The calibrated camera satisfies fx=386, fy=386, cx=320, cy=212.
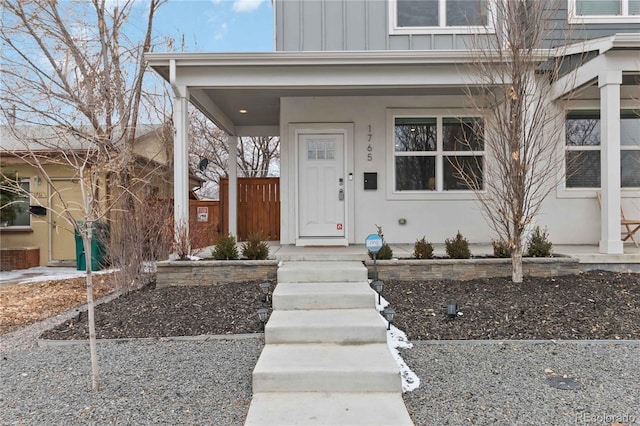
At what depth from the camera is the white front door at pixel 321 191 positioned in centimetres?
700

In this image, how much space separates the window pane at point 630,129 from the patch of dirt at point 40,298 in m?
9.16

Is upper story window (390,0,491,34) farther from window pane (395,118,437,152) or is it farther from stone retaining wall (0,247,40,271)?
stone retaining wall (0,247,40,271)

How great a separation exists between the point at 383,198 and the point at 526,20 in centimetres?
343

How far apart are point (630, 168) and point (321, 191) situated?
5.47m

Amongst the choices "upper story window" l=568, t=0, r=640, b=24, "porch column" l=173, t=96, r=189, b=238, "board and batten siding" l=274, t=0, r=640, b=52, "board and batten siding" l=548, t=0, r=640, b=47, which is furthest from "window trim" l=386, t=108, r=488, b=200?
"porch column" l=173, t=96, r=189, b=238

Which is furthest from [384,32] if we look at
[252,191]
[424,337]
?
[424,337]

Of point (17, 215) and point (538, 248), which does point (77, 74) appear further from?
point (538, 248)

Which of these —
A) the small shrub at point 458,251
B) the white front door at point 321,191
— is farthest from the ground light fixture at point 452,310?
the white front door at point 321,191

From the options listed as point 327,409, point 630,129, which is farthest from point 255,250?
point 630,129

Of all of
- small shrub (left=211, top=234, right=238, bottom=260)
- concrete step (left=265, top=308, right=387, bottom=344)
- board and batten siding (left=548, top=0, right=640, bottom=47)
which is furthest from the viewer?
board and batten siding (left=548, top=0, right=640, bottom=47)

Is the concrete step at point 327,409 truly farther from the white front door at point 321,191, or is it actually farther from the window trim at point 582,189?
the window trim at point 582,189

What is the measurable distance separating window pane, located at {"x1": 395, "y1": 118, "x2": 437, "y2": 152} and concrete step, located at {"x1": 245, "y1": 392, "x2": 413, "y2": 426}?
5198 millimetres

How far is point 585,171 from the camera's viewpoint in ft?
22.5

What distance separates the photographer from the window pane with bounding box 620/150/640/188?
6.77 metres
